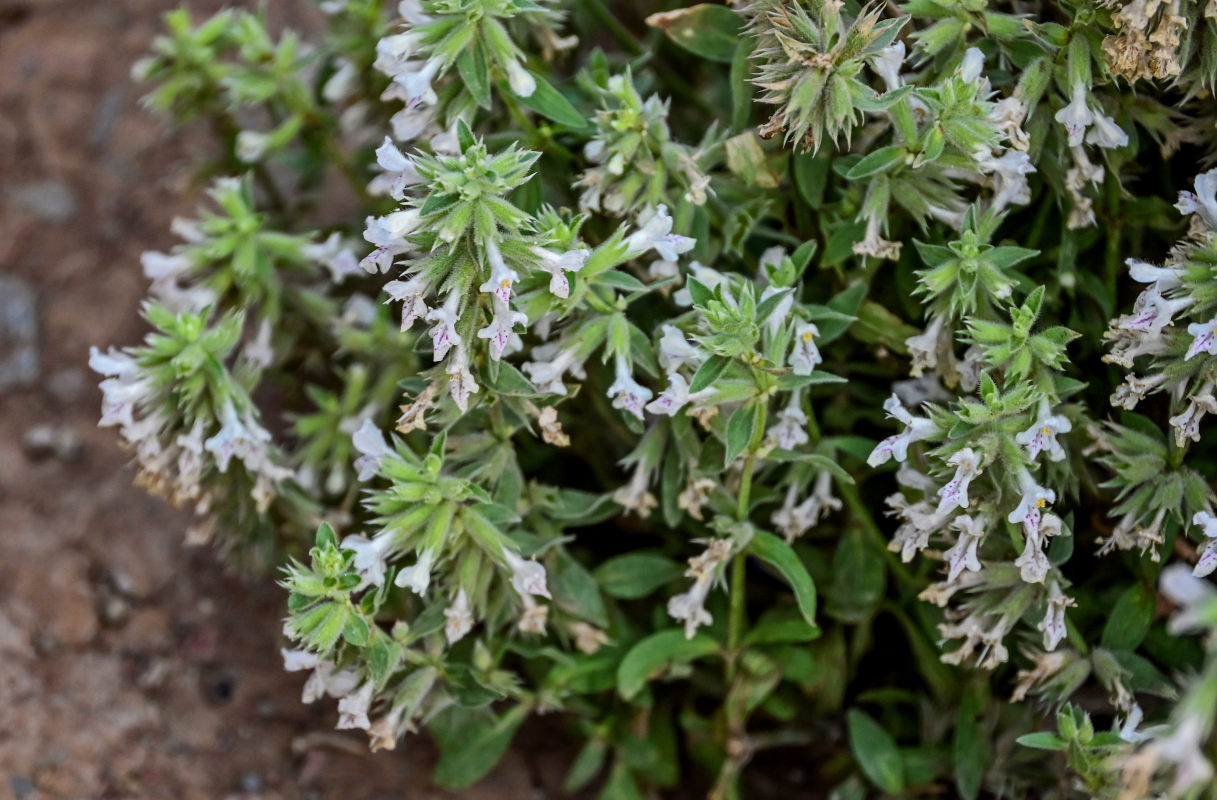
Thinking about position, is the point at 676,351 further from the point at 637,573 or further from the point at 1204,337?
the point at 1204,337

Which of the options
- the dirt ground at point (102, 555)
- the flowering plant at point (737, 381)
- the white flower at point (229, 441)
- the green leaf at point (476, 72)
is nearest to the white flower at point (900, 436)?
the flowering plant at point (737, 381)

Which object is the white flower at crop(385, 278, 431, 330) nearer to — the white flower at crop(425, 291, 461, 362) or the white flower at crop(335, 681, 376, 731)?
the white flower at crop(425, 291, 461, 362)

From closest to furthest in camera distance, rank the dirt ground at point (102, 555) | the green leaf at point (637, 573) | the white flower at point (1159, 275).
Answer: the white flower at point (1159, 275)
the green leaf at point (637, 573)
the dirt ground at point (102, 555)

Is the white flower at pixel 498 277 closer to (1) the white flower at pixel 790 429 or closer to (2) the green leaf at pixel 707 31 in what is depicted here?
(1) the white flower at pixel 790 429

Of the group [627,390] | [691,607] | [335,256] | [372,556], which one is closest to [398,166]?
[627,390]

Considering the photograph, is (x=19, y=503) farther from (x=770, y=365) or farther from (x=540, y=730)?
(x=770, y=365)
